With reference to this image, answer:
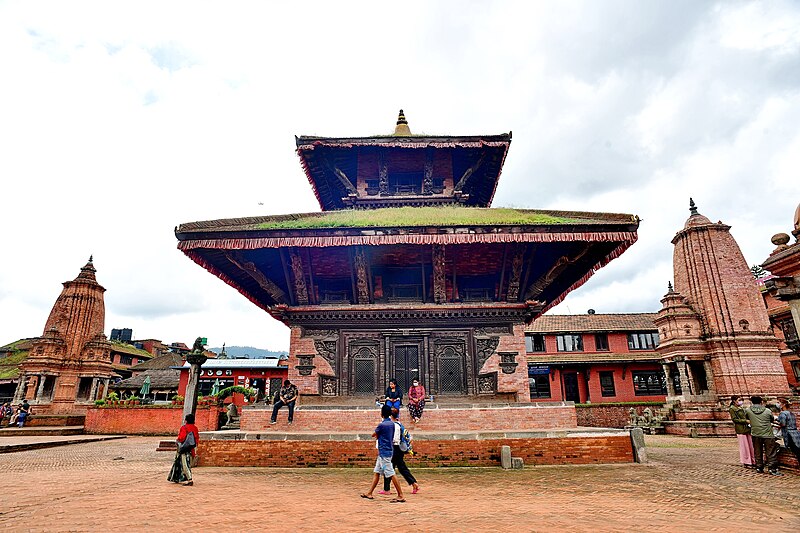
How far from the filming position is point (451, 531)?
5.46 meters

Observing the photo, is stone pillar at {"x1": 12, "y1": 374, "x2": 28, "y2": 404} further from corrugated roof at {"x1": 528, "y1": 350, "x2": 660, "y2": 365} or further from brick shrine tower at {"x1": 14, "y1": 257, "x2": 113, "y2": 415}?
→ corrugated roof at {"x1": 528, "y1": 350, "x2": 660, "y2": 365}

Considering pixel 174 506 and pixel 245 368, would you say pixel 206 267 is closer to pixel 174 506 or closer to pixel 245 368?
pixel 174 506

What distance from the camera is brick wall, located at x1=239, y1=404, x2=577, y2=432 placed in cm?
1180

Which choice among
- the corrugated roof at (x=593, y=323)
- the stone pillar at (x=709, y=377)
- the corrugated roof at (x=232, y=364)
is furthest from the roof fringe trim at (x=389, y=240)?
the corrugated roof at (x=593, y=323)

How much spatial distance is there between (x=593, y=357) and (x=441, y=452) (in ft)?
110

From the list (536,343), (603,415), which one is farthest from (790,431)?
(536,343)

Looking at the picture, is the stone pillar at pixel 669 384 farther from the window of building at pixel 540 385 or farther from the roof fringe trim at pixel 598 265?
the roof fringe trim at pixel 598 265

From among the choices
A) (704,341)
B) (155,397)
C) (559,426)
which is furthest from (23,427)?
(704,341)

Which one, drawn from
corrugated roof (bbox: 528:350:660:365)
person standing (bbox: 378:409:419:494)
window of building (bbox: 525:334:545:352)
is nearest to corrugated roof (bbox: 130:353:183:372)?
window of building (bbox: 525:334:545:352)

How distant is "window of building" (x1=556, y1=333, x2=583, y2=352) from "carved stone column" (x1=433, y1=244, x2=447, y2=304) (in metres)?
31.0

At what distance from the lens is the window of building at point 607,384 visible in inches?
1526

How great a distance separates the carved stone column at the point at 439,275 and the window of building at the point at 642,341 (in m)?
34.0

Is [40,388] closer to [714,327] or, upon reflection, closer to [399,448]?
[399,448]

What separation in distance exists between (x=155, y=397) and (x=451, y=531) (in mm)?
42063
